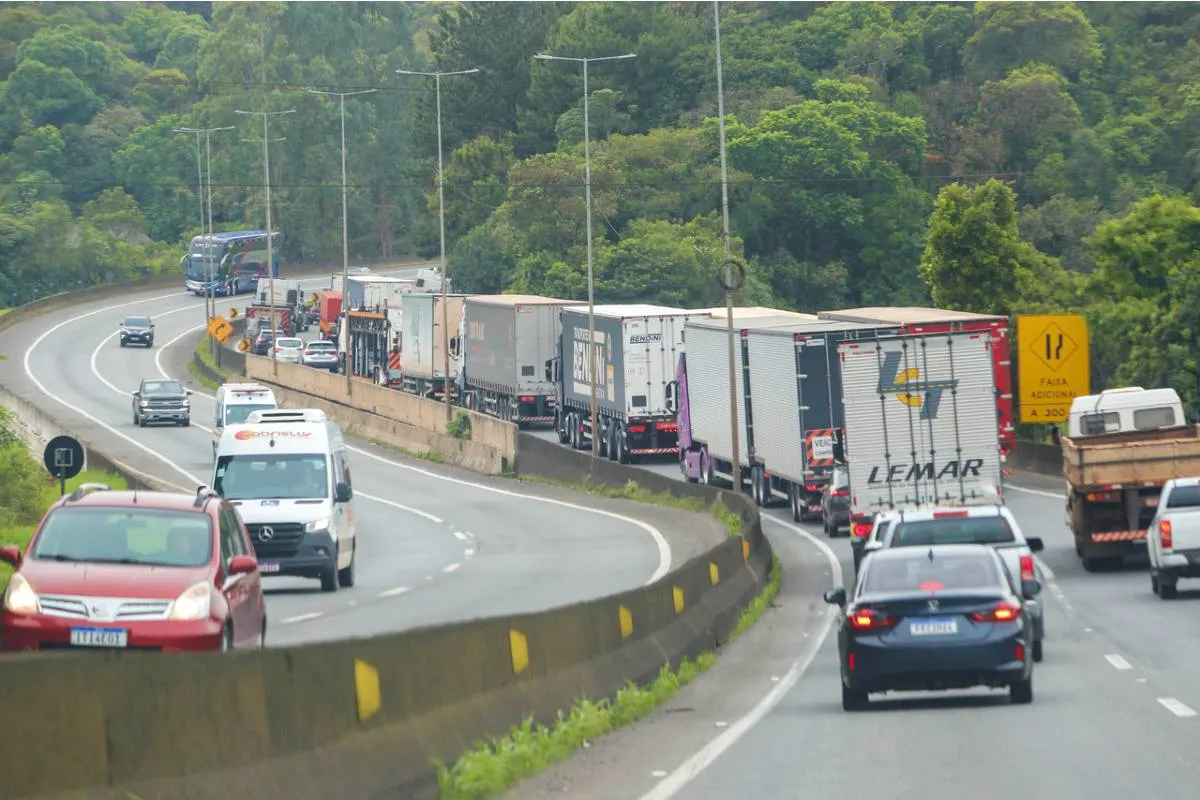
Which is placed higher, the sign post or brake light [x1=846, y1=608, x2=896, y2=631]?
the sign post

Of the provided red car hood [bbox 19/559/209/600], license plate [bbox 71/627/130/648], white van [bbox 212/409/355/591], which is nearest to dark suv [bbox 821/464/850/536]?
white van [bbox 212/409/355/591]

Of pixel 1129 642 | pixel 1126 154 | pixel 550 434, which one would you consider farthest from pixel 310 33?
pixel 1129 642

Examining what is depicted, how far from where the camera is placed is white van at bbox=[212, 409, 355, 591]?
94.3 feet

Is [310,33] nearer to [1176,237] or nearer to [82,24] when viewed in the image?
[82,24]

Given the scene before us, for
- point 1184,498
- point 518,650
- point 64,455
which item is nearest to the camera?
point 518,650

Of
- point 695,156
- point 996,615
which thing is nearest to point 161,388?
point 695,156

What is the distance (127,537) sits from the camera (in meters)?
16.1

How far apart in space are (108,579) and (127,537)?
2.97 feet

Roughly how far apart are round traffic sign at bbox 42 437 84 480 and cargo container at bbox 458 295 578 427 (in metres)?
29.0

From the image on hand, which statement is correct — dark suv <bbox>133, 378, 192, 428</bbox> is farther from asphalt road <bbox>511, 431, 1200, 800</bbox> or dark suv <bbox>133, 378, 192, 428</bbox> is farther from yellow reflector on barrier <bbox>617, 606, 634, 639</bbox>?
yellow reflector on barrier <bbox>617, 606, 634, 639</bbox>

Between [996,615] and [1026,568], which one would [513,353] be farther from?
[996,615]

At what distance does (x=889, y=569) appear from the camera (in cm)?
1667

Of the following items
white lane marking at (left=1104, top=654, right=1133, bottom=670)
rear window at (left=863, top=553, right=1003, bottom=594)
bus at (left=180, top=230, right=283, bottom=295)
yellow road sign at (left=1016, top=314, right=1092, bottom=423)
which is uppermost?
bus at (left=180, top=230, right=283, bottom=295)

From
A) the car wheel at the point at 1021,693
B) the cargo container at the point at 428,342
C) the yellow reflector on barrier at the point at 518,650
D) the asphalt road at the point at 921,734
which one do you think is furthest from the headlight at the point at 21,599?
the cargo container at the point at 428,342
